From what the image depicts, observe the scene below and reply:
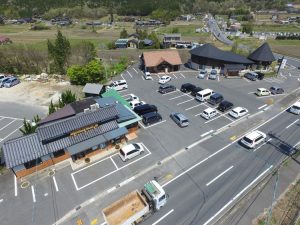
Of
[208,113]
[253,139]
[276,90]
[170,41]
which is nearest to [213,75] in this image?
[276,90]

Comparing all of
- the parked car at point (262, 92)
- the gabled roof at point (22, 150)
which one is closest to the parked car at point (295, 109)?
the parked car at point (262, 92)

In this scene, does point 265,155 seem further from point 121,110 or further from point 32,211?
point 32,211

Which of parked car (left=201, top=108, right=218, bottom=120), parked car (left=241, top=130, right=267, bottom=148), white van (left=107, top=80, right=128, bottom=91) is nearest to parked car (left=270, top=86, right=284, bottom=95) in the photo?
parked car (left=201, top=108, right=218, bottom=120)

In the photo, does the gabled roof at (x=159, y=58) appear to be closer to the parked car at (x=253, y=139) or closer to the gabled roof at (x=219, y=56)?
the gabled roof at (x=219, y=56)

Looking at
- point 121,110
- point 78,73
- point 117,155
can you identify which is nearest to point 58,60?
point 78,73

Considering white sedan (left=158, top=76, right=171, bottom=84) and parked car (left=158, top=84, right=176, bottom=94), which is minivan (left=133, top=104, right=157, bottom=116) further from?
white sedan (left=158, top=76, right=171, bottom=84)
